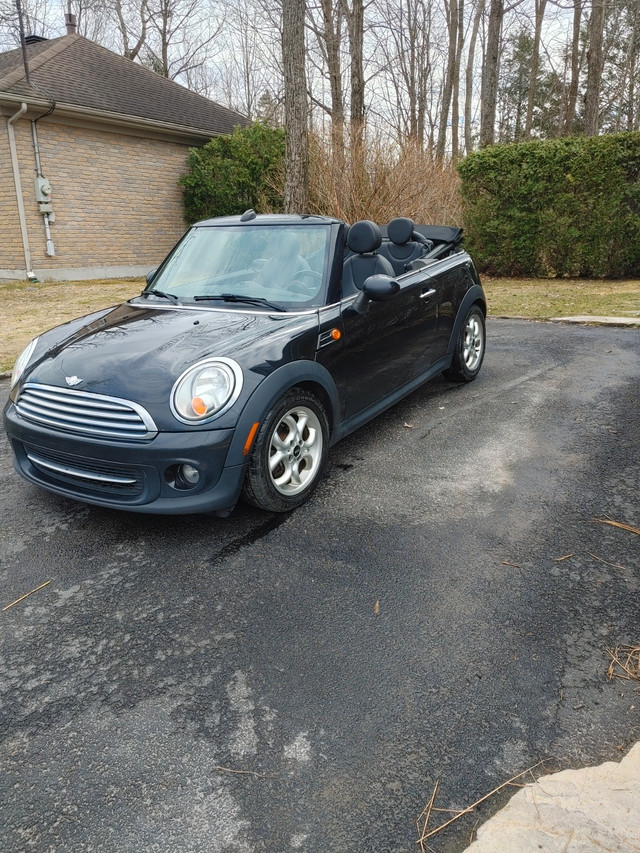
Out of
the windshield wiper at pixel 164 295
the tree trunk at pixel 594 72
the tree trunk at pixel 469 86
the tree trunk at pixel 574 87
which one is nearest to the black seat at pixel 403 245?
the windshield wiper at pixel 164 295

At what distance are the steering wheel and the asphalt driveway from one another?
Answer: 3.70ft

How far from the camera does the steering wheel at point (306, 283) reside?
3.85 m

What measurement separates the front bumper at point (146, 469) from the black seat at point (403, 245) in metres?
2.70

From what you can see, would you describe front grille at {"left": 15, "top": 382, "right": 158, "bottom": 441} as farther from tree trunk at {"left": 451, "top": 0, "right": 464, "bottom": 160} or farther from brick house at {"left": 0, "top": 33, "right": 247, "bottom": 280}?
tree trunk at {"left": 451, "top": 0, "right": 464, "bottom": 160}

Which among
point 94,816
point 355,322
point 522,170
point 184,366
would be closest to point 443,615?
point 94,816

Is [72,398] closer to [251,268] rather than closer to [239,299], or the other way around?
[239,299]

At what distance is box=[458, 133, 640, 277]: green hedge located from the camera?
41.0 feet

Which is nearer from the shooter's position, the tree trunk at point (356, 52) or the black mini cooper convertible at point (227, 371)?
the black mini cooper convertible at point (227, 371)

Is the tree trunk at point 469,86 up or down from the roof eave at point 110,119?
up

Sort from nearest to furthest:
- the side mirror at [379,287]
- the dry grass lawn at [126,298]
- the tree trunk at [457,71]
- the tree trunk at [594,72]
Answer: the side mirror at [379,287] → the dry grass lawn at [126,298] → the tree trunk at [594,72] → the tree trunk at [457,71]

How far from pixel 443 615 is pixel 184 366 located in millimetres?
1642

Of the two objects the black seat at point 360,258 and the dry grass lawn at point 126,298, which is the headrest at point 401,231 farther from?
the dry grass lawn at point 126,298

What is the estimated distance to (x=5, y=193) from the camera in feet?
45.8

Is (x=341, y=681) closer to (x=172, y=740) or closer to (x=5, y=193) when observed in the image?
(x=172, y=740)
